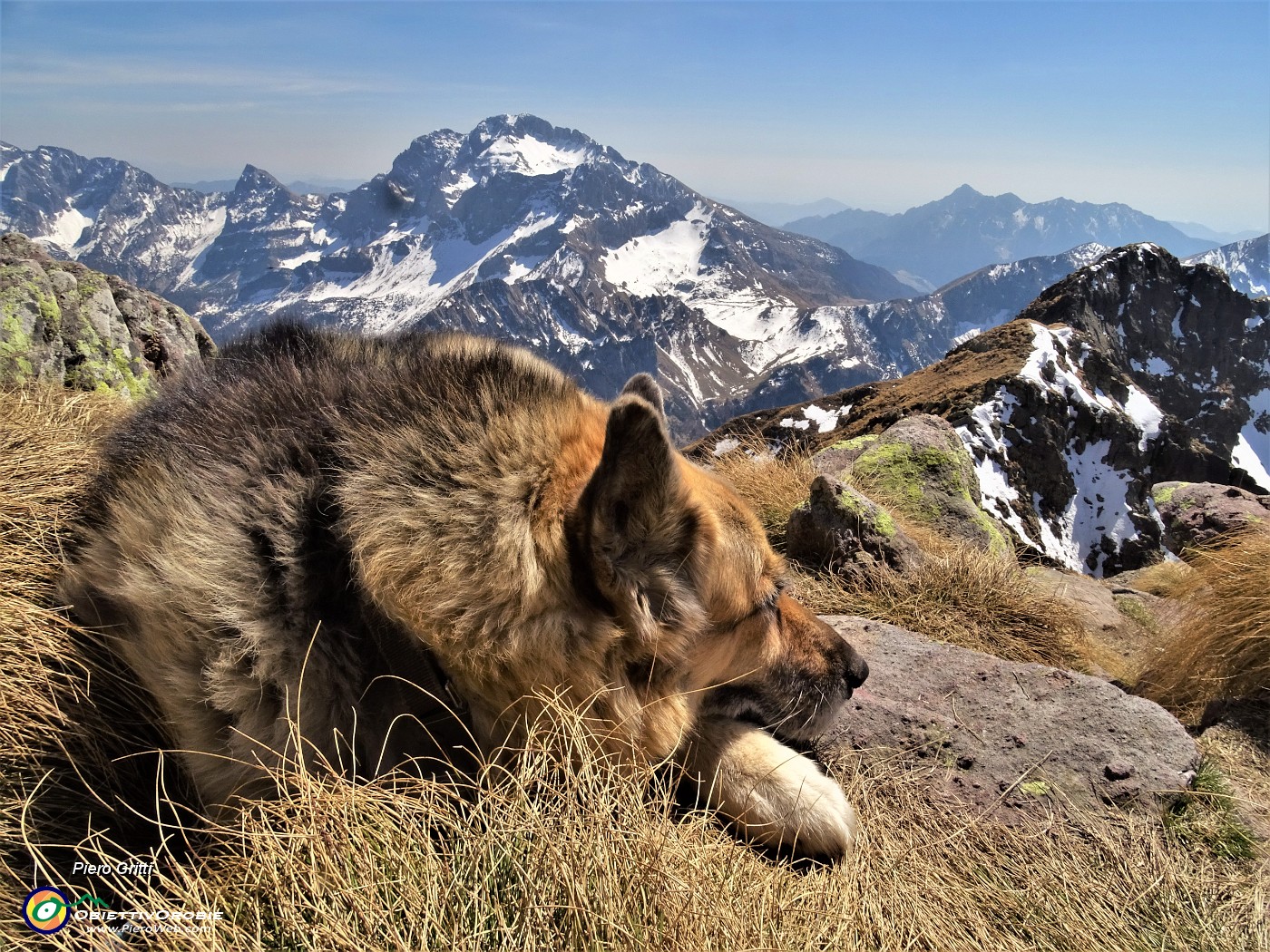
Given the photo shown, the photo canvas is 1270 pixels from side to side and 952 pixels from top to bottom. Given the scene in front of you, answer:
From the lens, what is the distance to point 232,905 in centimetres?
212

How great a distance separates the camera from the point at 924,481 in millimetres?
9148

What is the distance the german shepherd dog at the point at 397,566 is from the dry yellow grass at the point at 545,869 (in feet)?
0.74

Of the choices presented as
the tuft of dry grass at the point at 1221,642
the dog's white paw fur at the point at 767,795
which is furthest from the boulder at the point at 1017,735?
the tuft of dry grass at the point at 1221,642

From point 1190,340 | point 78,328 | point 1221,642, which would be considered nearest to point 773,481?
point 1221,642

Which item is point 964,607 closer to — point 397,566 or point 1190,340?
point 397,566

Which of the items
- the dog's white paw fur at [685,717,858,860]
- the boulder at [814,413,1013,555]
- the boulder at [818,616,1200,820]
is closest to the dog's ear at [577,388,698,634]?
the dog's white paw fur at [685,717,858,860]

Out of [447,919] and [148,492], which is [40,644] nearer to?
[148,492]

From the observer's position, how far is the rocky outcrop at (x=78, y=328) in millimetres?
6203

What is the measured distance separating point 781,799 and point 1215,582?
5.77 meters

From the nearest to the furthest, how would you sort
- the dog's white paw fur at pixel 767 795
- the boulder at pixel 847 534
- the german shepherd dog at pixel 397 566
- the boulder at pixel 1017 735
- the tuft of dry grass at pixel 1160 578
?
the german shepherd dog at pixel 397 566 → the dog's white paw fur at pixel 767 795 → the boulder at pixel 1017 735 → the boulder at pixel 847 534 → the tuft of dry grass at pixel 1160 578

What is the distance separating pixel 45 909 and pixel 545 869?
1526 mm

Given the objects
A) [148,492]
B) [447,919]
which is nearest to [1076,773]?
[447,919]

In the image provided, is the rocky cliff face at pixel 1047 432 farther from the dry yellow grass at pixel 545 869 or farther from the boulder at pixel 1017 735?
the dry yellow grass at pixel 545 869

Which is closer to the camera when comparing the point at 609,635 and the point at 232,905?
the point at 232,905
